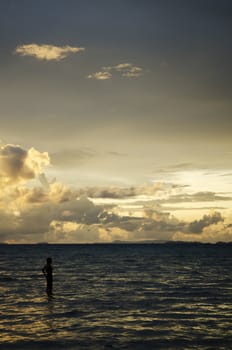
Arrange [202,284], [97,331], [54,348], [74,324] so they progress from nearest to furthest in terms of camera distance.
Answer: [54,348]
[97,331]
[74,324]
[202,284]

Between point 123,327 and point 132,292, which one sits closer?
point 123,327

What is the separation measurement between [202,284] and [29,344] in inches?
1140

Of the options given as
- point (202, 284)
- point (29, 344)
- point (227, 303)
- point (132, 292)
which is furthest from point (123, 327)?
point (202, 284)

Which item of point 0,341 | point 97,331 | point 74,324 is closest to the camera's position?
point 0,341

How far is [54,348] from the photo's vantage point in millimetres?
18562

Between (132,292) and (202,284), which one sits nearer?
(132,292)

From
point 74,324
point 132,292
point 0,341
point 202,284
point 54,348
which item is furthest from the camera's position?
point 202,284

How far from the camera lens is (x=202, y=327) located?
23.2 metres

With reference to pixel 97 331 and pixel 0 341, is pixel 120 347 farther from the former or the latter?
pixel 0 341

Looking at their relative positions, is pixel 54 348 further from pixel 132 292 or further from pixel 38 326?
pixel 132 292

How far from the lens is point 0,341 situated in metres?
19.9

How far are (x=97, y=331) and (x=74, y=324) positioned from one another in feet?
6.82

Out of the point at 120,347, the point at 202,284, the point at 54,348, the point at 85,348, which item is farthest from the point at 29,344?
the point at 202,284

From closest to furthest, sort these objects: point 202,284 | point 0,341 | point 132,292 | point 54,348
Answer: point 54,348, point 0,341, point 132,292, point 202,284
